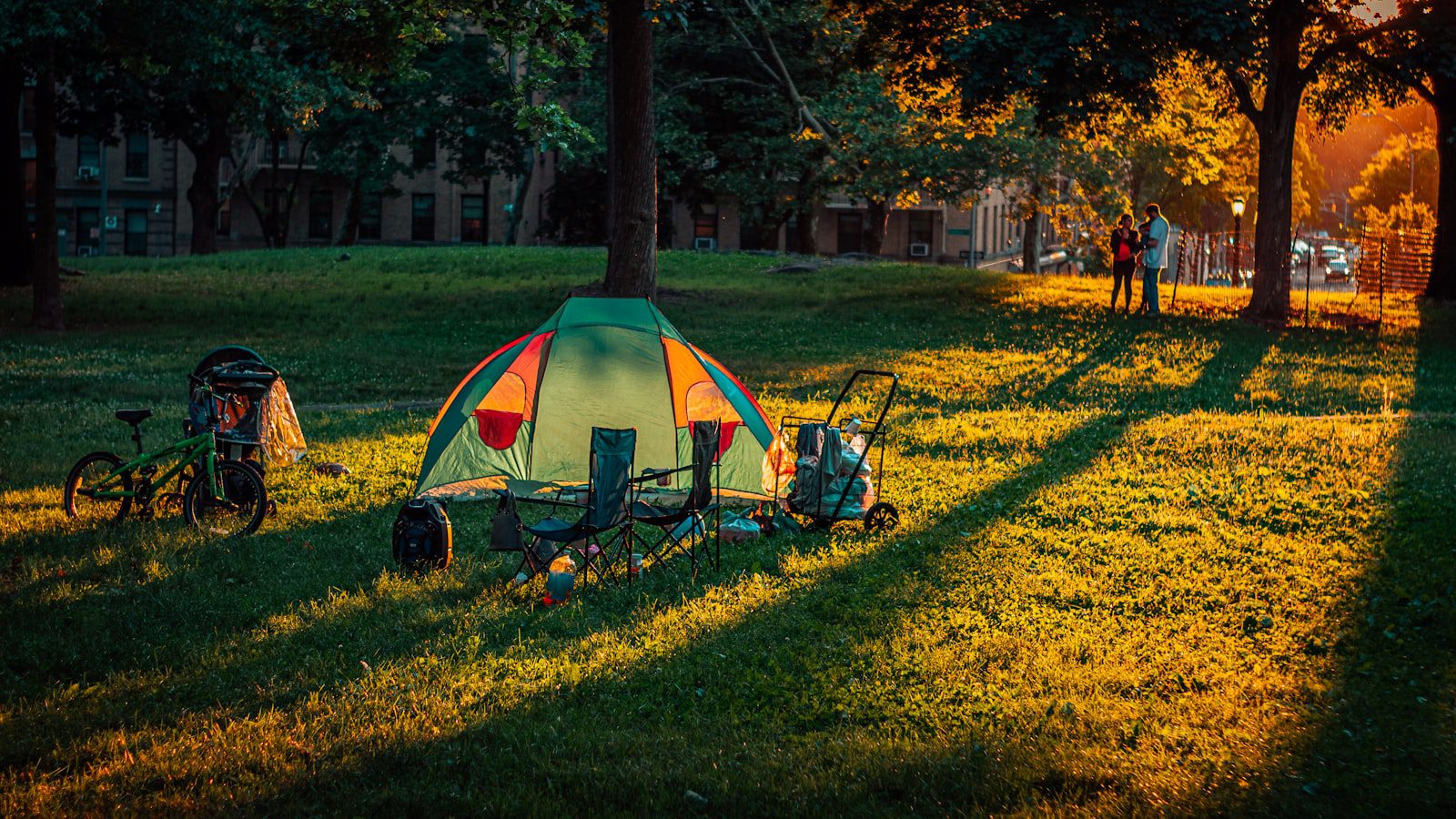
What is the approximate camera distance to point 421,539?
32.1ft

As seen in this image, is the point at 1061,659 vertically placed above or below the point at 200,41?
below

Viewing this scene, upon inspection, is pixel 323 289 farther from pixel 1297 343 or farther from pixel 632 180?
pixel 1297 343

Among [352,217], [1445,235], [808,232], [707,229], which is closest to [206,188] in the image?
[352,217]

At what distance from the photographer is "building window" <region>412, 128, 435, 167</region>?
51906 mm

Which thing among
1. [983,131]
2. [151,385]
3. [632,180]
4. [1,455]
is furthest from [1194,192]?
[1,455]

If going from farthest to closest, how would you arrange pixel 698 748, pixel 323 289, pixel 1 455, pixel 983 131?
pixel 323 289 → pixel 983 131 → pixel 1 455 → pixel 698 748

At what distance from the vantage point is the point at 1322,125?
1211 inches

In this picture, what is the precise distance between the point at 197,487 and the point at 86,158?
61.9m

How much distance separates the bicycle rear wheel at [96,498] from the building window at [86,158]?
60.2 metres

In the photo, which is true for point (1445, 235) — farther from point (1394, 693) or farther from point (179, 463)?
point (179, 463)

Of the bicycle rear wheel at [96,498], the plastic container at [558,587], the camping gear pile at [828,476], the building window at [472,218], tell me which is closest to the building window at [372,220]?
the building window at [472,218]

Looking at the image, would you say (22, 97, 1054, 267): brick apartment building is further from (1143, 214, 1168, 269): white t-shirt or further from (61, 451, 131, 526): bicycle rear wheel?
(61, 451, 131, 526): bicycle rear wheel

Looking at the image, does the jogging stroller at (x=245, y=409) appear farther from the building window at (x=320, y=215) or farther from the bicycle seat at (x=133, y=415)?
the building window at (x=320, y=215)

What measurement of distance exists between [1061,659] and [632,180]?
16.1 m
